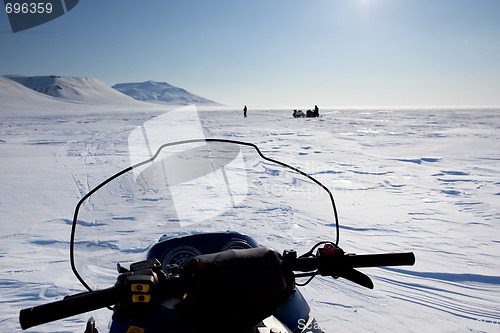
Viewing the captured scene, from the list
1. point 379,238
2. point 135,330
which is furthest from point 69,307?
point 379,238

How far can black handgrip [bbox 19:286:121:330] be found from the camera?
0.97 meters

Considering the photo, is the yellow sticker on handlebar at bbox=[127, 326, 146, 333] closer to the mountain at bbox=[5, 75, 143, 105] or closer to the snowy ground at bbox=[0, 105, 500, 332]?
the snowy ground at bbox=[0, 105, 500, 332]

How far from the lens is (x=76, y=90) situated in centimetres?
10931

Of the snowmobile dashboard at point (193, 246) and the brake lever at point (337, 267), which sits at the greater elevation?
the brake lever at point (337, 267)

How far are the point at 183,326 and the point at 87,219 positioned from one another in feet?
14.3

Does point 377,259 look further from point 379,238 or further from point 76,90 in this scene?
point 76,90

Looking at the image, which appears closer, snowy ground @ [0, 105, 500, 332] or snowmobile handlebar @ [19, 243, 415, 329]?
snowmobile handlebar @ [19, 243, 415, 329]

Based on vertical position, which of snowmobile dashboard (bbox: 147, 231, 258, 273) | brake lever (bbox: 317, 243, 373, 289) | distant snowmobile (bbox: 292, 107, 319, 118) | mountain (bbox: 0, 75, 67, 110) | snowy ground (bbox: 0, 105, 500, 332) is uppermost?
mountain (bbox: 0, 75, 67, 110)

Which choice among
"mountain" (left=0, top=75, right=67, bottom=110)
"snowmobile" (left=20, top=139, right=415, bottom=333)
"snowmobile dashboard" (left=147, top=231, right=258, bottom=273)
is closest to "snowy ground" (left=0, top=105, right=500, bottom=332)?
"snowmobile" (left=20, top=139, right=415, bottom=333)

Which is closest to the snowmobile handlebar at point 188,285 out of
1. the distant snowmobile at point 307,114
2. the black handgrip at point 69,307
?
the black handgrip at point 69,307

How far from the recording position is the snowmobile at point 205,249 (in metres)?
1.01

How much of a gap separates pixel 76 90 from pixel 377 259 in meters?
127

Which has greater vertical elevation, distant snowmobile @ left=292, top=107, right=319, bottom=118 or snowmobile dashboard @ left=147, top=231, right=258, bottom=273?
distant snowmobile @ left=292, top=107, right=319, bottom=118

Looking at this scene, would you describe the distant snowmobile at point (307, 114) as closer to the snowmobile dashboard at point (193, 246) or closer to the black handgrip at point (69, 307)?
the snowmobile dashboard at point (193, 246)
